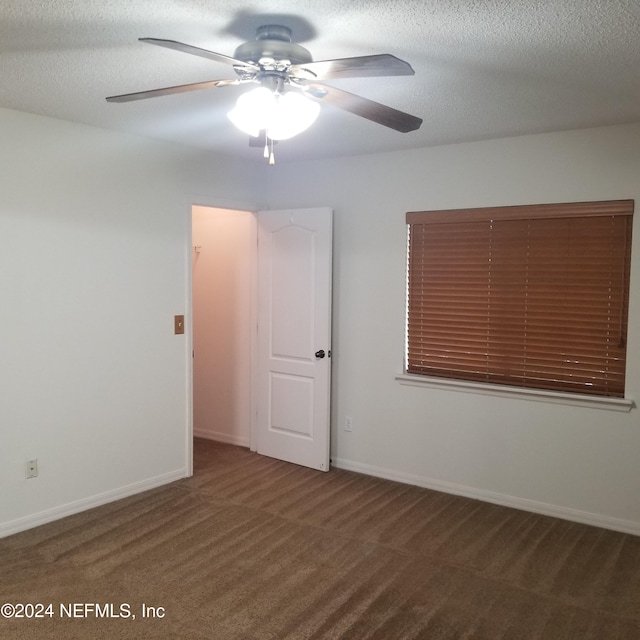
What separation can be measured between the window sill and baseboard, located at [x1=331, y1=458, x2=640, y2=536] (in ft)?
2.19

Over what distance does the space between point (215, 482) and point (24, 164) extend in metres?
2.43

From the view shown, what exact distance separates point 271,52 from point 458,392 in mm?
2708

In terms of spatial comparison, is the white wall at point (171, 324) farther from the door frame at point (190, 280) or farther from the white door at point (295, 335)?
the white door at point (295, 335)

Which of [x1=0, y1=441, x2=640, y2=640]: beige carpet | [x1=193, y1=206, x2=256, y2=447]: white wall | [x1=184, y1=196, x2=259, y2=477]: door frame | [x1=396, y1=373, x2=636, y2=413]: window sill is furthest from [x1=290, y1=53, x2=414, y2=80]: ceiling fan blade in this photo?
[x1=193, y1=206, x2=256, y2=447]: white wall

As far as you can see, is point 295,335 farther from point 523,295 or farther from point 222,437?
point 523,295

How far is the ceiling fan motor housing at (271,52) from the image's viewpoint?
2076 mm

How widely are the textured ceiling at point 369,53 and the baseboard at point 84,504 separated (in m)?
2.34

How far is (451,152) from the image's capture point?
159 inches

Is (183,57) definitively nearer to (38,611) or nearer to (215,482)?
(38,611)

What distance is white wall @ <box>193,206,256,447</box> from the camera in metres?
5.09

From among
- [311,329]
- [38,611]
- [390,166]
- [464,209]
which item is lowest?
[38,611]

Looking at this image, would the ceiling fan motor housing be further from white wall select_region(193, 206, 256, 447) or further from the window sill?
white wall select_region(193, 206, 256, 447)

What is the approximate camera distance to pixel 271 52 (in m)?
2.09

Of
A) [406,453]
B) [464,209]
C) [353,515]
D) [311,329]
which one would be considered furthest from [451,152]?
[353,515]
